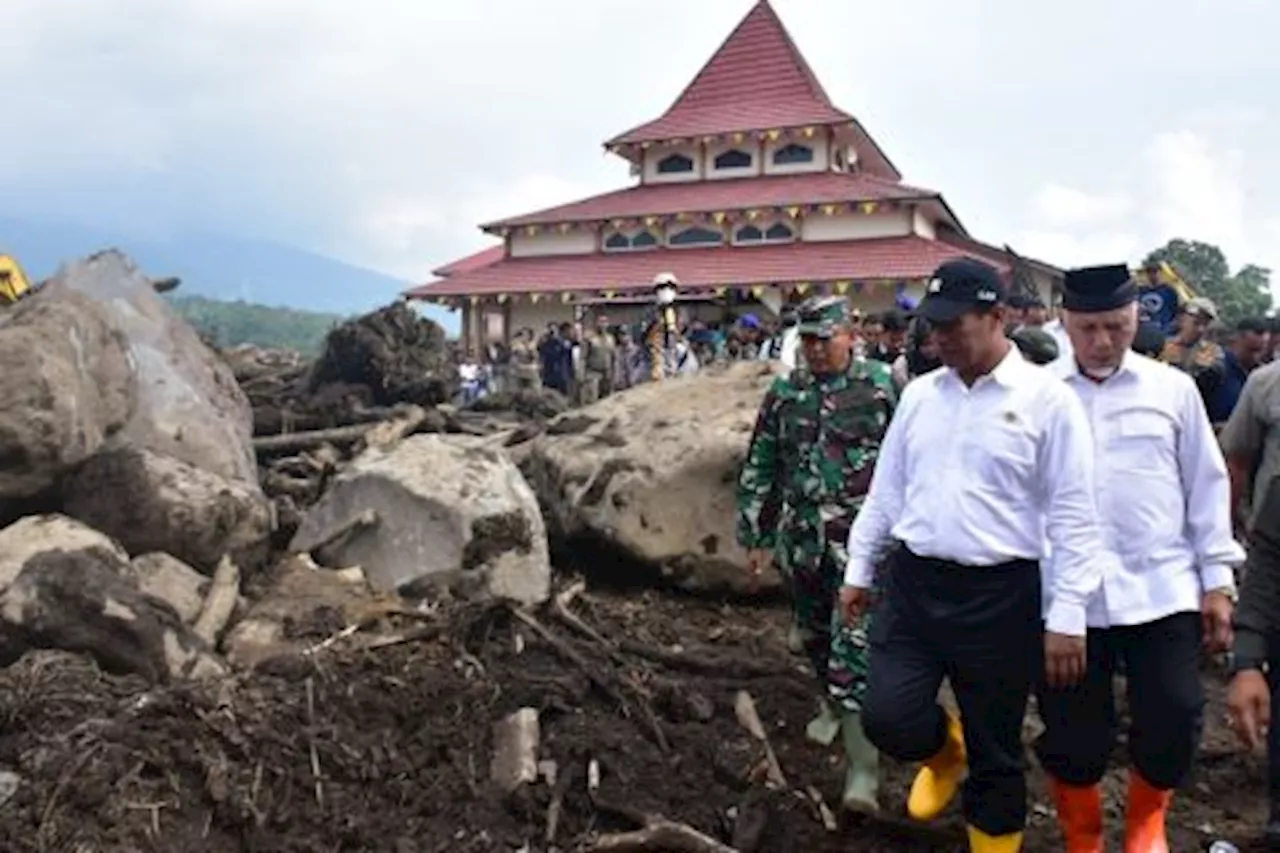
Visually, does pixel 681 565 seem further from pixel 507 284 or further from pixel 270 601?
pixel 507 284

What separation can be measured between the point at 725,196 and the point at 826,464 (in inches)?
894

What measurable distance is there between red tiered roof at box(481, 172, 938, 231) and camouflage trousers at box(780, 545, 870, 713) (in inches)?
802

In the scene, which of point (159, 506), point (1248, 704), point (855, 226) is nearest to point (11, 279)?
point (159, 506)

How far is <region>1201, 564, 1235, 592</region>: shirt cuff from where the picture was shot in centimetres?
370

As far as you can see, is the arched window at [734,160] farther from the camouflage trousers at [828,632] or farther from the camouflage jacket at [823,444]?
the camouflage trousers at [828,632]

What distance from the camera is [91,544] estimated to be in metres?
5.22

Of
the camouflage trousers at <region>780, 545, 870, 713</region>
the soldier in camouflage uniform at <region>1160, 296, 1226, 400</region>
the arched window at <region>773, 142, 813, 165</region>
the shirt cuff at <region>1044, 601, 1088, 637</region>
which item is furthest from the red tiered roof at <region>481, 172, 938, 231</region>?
the shirt cuff at <region>1044, 601, 1088, 637</region>

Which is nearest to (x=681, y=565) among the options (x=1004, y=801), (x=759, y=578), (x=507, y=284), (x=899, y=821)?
(x=759, y=578)

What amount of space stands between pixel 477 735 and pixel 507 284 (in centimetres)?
2308

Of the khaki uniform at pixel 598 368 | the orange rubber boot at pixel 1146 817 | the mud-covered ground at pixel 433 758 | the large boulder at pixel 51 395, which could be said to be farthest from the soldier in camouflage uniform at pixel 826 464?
the khaki uniform at pixel 598 368

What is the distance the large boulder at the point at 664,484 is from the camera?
6.96 m

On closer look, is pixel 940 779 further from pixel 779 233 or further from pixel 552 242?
pixel 552 242

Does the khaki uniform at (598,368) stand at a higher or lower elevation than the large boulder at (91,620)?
higher

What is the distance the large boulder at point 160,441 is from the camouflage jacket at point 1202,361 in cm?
484
